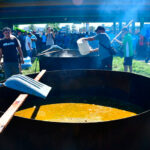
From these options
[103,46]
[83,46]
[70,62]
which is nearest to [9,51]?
[70,62]

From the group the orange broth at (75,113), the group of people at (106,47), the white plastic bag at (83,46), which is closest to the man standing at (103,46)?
the group of people at (106,47)

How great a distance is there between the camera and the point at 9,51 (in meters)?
5.21

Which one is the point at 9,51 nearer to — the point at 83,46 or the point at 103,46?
the point at 83,46

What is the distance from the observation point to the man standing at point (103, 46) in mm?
5312

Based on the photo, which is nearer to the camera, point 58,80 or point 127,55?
point 58,80

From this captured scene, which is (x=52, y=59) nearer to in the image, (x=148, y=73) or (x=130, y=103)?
(x=130, y=103)

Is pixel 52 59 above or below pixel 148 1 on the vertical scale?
below

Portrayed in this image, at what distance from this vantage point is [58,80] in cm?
436

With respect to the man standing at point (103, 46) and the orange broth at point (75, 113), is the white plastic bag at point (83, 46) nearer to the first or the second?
the man standing at point (103, 46)

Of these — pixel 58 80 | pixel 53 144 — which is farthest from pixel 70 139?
pixel 58 80

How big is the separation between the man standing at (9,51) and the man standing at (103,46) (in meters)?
2.07

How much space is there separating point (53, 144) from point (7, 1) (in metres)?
11.3

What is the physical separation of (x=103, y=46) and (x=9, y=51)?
273cm

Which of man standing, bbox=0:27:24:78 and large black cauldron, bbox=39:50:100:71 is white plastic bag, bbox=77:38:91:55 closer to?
large black cauldron, bbox=39:50:100:71
